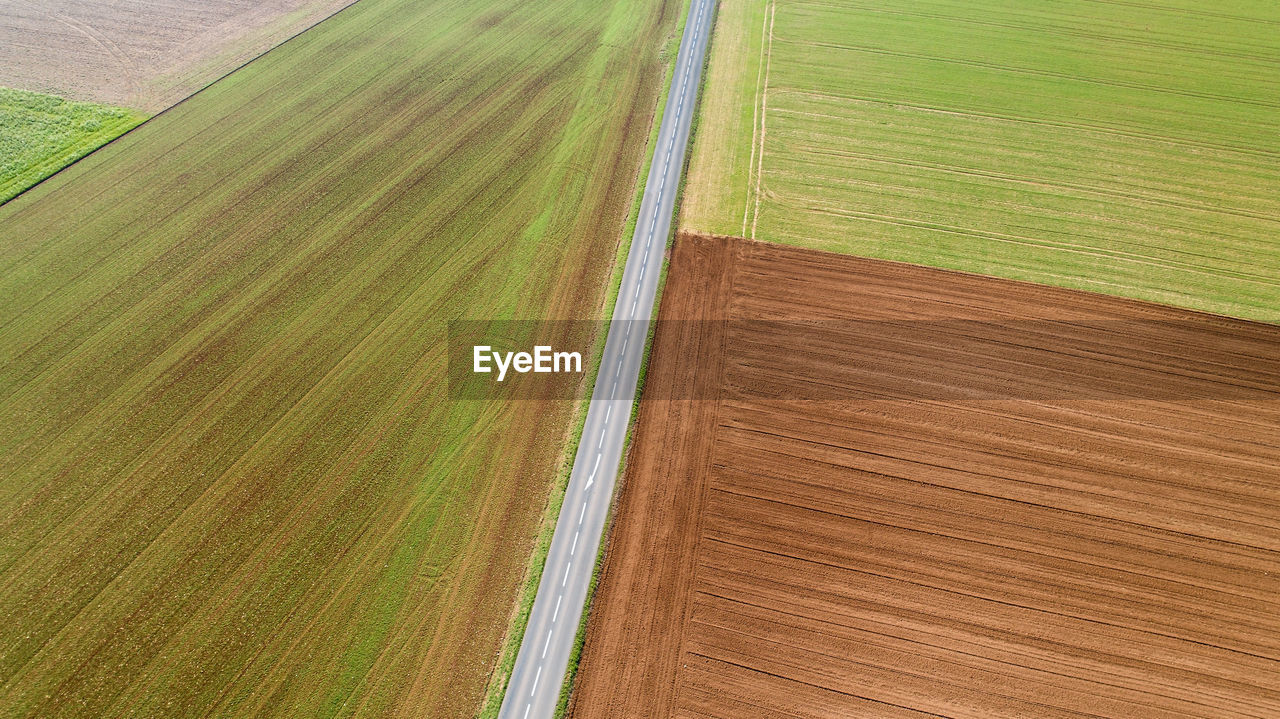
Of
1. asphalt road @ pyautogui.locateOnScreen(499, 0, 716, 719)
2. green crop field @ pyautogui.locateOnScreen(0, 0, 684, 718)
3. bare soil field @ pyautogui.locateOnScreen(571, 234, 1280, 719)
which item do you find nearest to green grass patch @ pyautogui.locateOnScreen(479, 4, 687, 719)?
asphalt road @ pyautogui.locateOnScreen(499, 0, 716, 719)

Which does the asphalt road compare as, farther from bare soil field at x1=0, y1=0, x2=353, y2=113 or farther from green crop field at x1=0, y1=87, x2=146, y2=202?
green crop field at x1=0, y1=87, x2=146, y2=202

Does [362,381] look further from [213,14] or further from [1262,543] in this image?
[213,14]

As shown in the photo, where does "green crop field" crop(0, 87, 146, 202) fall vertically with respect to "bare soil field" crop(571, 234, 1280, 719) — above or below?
above

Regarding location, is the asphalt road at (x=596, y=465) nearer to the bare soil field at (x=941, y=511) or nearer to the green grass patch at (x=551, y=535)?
the green grass patch at (x=551, y=535)

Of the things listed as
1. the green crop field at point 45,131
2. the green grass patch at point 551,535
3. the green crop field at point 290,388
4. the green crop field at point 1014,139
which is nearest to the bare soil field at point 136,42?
the green crop field at point 45,131

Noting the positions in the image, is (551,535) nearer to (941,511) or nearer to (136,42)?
(941,511)

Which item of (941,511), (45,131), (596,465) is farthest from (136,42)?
(941,511)
